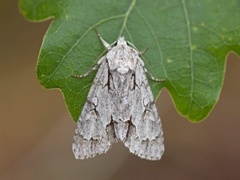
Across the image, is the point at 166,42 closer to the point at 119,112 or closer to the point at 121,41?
the point at 121,41

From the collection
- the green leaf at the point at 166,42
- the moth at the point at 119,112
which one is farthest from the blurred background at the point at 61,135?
the green leaf at the point at 166,42

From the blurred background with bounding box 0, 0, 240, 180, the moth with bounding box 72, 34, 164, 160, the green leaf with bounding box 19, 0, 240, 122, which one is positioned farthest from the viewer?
the blurred background with bounding box 0, 0, 240, 180

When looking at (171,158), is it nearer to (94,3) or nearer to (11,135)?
(11,135)

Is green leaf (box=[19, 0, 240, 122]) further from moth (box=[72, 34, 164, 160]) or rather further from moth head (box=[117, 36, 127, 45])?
moth (box=[72, 34, 164, 160])

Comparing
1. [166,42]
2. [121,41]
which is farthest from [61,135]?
[166,42]

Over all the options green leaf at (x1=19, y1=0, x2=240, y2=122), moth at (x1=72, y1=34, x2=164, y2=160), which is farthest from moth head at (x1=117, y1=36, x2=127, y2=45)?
moth at (x1=72, y1=34, x2=164, y2=160)

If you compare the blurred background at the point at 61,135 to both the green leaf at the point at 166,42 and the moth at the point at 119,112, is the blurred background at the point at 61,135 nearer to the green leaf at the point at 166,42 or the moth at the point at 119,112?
the moth at the point at 119,112

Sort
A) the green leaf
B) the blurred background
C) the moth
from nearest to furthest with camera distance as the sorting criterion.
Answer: the green leaf, the moth, the blurred background
